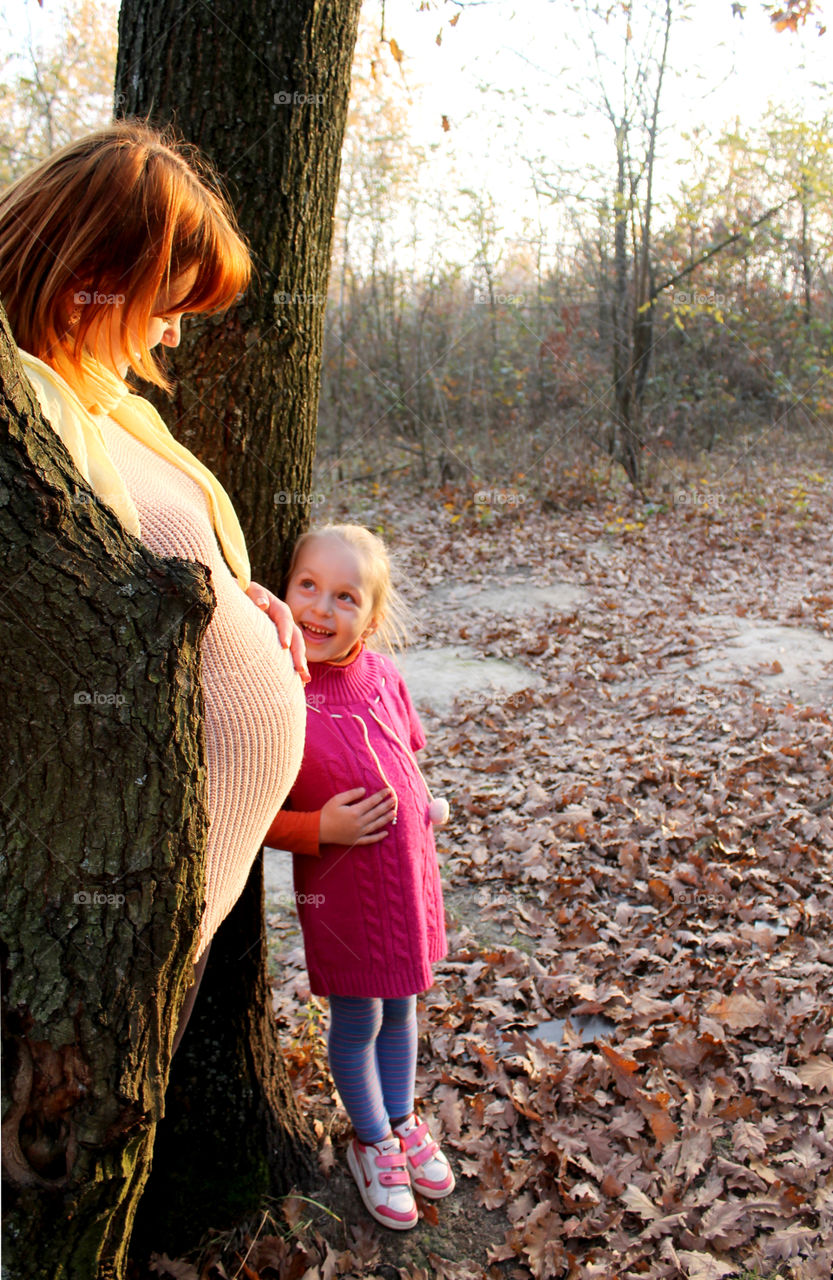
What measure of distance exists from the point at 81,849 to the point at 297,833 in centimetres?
99

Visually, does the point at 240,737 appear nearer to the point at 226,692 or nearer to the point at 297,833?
the point at 226,692

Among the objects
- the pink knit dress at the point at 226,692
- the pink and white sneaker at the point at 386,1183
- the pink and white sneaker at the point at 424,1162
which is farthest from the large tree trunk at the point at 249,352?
the pink knit dress at the point at 226,692

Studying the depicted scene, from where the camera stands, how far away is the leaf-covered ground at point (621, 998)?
219cm

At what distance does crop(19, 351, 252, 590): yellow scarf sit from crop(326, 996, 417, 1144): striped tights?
116 centimetres

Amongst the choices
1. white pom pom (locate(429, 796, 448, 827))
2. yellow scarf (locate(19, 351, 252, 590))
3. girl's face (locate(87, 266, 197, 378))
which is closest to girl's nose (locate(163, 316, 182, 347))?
girl's face (locate(87, 266, 197, 378))

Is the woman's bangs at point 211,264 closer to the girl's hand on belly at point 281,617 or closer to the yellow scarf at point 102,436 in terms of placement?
the yellow scarf at point 102,436

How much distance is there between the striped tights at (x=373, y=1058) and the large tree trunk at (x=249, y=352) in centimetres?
22

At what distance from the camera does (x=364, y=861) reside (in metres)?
2.10

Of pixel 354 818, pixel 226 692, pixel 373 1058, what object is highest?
pixel 226 692

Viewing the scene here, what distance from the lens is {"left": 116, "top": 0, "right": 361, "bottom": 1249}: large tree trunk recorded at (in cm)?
196

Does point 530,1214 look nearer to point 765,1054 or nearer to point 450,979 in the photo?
point 765,1054

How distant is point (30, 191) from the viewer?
1.34m

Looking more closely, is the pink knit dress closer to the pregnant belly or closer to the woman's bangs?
the pregnant belly

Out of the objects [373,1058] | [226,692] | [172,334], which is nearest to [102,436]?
[172,334]
